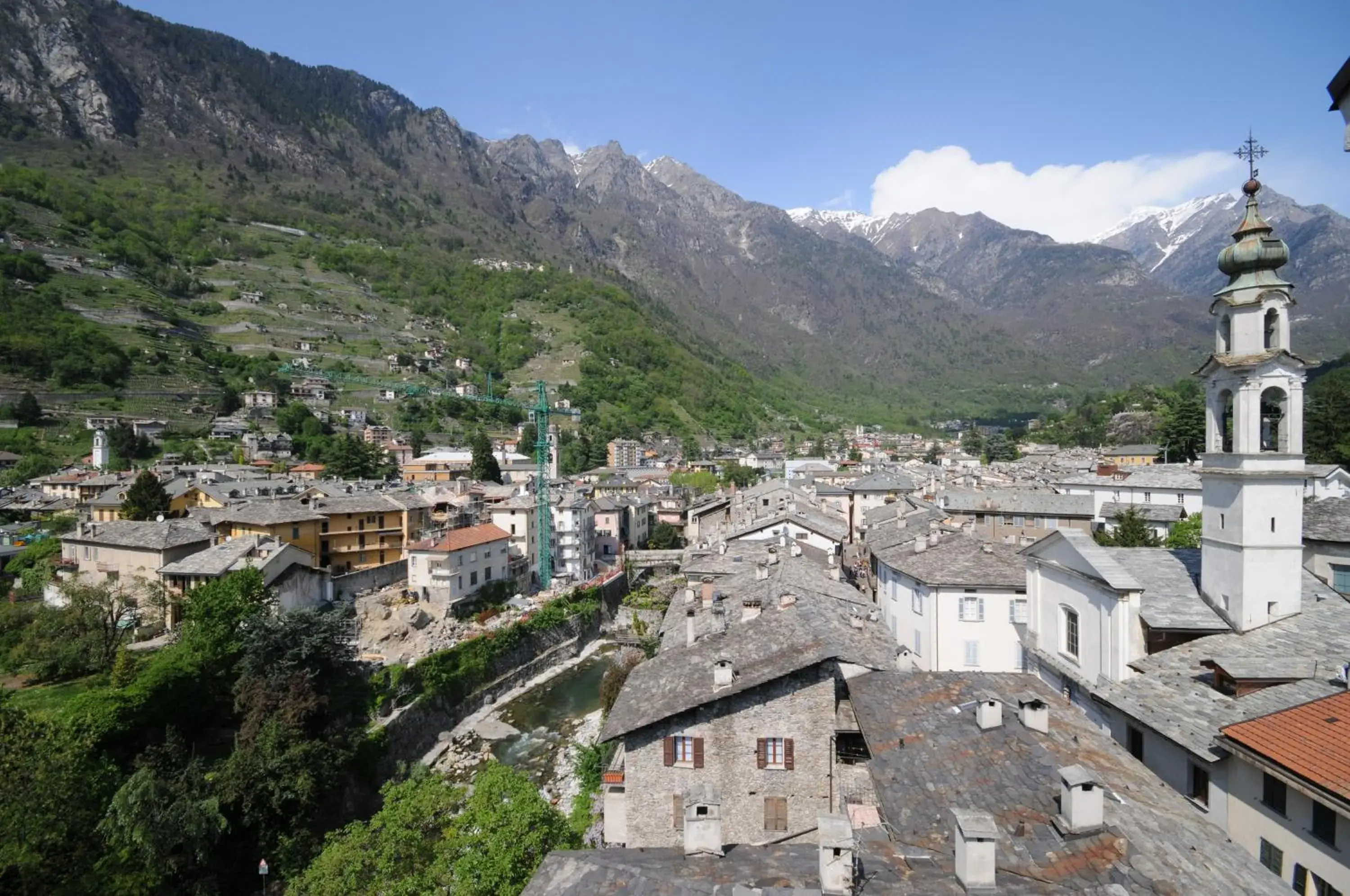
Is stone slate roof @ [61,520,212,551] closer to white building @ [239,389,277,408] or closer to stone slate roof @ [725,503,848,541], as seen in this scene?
stone slate roof @ [725,503,848,541]

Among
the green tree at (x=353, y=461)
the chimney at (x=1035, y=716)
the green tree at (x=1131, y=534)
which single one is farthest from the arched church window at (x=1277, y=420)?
the green tree at (x=353, y=461)

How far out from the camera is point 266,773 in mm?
25219

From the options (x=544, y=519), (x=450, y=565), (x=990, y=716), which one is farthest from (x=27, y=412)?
(x=990, y=716)

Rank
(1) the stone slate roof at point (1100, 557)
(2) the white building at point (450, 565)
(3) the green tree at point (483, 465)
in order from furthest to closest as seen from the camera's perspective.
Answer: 1. (3) the green tree at point (483, 465)
2. (2) the white building at point (450, 565)
3. (1) the stone slate roof at point (1100, 557)

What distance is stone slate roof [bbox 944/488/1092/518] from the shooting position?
50.8m

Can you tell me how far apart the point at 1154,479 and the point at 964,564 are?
3958 cm

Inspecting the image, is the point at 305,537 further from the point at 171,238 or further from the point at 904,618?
the point at 171,238

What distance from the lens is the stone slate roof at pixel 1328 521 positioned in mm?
23906

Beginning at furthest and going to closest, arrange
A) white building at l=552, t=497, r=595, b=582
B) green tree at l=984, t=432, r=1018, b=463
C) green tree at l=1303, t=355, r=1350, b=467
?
green tree at l=984, t=432, r=1018, b=463
white building at l=552, t=497, r=595, b=582
green tree at l=1303, t=355, r=1350, b=467

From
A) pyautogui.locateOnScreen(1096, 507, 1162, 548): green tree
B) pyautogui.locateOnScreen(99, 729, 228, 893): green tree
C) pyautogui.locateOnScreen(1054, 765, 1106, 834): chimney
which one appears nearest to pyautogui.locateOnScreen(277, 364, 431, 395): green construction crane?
pyautogui.locateOnScreen(99, 729, 228, 893): green tree

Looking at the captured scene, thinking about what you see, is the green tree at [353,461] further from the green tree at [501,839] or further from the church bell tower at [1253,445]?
the church bell tower at [1253,445]

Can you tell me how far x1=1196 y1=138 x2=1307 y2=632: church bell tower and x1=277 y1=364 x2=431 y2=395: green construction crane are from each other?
389 ft

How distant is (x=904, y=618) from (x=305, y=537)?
39.0 meters

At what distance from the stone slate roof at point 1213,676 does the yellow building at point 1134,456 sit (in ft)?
244
